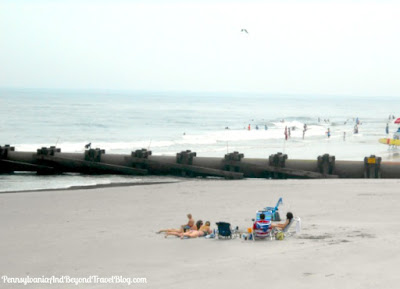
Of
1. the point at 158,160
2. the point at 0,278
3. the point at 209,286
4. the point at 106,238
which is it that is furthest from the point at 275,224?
the point at 158,160

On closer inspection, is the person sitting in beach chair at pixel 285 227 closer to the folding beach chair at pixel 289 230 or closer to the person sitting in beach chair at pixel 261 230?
the folding beach chair at pixel 289 230

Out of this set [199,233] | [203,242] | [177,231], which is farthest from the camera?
[177,231]

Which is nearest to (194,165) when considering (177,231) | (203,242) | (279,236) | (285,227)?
(177,231)

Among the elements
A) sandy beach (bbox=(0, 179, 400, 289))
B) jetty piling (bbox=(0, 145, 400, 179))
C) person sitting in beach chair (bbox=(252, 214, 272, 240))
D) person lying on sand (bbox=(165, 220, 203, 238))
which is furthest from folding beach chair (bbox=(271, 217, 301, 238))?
jetty piling (bbox=(0, 145, 400, 179))

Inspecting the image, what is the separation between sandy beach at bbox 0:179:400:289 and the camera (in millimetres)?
9070

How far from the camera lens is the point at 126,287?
8836 millimetres

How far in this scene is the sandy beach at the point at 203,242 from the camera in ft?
29.8

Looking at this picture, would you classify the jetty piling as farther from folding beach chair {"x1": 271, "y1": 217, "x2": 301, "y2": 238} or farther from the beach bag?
the beach bag

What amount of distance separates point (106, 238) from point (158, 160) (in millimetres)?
13916

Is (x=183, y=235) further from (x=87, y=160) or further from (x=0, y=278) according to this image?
(x=87, y=160)

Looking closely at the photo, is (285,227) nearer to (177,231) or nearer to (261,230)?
(261,230)

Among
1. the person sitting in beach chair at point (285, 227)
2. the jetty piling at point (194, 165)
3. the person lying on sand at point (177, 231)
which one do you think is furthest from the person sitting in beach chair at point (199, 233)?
the jetty piling at point (194, 165)

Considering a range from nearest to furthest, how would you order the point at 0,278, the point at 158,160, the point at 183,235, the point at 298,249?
the point at 0,278 → the point at 298,249 → the point at 183,235 → the point at 158,160

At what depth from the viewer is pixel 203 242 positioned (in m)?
11.3
